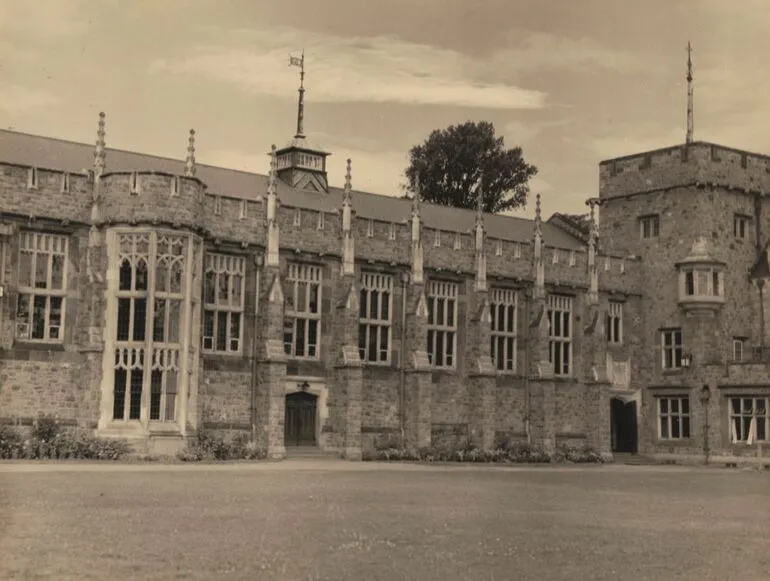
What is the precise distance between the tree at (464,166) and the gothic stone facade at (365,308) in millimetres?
10767

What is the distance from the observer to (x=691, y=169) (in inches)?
1670

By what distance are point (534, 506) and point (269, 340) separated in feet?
54.0

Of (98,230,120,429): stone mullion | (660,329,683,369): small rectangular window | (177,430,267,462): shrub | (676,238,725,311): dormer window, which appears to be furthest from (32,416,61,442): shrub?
(676,238,725,311): dormer window

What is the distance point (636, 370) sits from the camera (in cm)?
4331

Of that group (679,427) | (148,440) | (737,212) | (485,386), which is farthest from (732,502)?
(737,212)

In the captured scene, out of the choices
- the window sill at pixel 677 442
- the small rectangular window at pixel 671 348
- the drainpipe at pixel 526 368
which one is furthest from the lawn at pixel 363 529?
the small rectangular window at pixel 671 348

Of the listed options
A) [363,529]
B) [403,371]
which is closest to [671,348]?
[403,371]

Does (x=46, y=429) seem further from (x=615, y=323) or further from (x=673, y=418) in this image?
(x=673, y=418)

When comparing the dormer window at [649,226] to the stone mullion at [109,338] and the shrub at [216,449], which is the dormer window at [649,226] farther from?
the stone mullion at [109,338]

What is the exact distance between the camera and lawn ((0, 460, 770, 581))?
1047 centimetres

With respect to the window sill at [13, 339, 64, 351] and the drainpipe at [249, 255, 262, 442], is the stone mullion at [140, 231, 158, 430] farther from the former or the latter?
the drainpipe at [249, 255, 262, 442]

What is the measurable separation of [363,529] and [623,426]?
32.0 m

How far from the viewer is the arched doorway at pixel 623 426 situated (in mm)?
43406

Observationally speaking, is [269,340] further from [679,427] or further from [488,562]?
[488,562]
